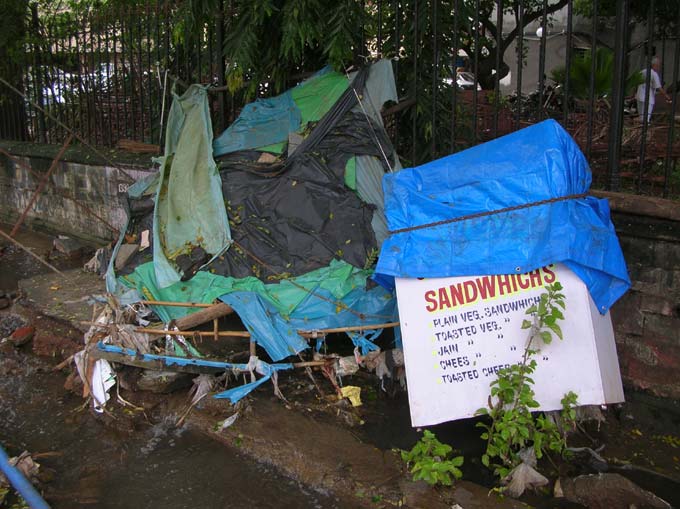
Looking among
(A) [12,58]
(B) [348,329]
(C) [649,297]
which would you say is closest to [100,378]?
(B) [348,329]

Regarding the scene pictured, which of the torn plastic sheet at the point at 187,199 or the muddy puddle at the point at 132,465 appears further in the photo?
the torn plastic sheet at the point at 187,199

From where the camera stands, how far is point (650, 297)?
376 centimetres

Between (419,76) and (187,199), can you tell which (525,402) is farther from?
(187,199)

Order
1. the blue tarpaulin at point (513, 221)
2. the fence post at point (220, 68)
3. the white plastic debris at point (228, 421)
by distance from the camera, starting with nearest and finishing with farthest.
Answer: the blue tarpaulin at point (513, 221)
the white plastic debris at point (228, 421)
the fence post at point (220, 68)

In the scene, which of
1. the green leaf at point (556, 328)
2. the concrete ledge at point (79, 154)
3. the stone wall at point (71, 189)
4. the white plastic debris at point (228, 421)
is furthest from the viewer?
the stone wall at point (71, 189)

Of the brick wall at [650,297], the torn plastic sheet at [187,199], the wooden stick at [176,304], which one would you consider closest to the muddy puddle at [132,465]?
the wooden stick at [176,304]

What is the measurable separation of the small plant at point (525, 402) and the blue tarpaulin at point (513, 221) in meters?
0.24

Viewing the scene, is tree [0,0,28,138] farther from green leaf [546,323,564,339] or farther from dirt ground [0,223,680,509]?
green leaf [546,323,564,339]

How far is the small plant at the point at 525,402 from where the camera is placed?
3.06m

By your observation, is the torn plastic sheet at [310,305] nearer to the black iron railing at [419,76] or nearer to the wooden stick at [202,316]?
the wooden stick at [202,316]

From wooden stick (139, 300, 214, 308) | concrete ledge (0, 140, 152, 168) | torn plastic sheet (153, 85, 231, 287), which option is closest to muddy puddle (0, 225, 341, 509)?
wooden stick (139, 300, 214, 308)

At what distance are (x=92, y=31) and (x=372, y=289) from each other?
5375 millimetres

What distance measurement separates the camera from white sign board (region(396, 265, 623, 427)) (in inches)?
124

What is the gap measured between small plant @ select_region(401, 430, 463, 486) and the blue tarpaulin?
34.4 inches
